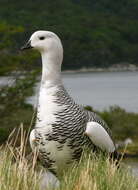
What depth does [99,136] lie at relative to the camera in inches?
260

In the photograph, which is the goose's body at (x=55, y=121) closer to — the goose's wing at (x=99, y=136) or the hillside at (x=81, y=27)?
the goose's wing at (x=99, y=136)

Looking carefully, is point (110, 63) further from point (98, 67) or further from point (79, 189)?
point (79, 189)

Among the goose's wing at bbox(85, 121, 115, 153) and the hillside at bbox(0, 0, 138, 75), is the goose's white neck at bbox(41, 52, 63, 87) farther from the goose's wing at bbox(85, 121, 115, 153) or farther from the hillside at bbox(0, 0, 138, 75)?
the hillside at bbox(0, 0, 138, 75)

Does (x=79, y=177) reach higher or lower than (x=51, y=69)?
lower

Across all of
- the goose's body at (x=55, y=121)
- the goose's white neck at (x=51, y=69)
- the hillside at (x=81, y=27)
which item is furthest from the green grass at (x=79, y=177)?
the hillside at (x=81, y=27)

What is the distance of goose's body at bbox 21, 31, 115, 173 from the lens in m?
6.40

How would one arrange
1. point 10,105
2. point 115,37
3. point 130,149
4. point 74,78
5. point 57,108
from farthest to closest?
point 74,78
point 115,37
point 10,105
point 130,149
point 57,108

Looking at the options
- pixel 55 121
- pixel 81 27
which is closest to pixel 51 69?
pixel 55 121

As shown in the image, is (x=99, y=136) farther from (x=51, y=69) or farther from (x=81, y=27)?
(x=81, y=27)

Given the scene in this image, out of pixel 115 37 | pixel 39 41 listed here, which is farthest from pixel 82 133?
pixel 115 37

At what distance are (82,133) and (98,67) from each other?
300ft

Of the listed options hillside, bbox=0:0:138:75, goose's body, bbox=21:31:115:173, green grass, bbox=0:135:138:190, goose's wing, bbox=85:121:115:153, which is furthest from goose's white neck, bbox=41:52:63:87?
hillside, bbox=0:0:138:75

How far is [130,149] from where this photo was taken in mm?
26094

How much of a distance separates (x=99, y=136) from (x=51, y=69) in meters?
0.73
